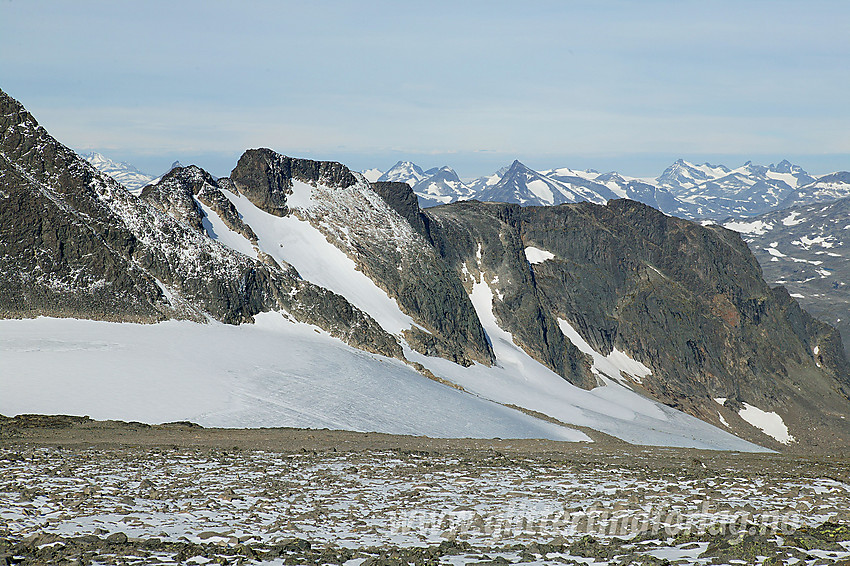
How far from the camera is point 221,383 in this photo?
52.9 m

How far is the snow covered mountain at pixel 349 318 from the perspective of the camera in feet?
176

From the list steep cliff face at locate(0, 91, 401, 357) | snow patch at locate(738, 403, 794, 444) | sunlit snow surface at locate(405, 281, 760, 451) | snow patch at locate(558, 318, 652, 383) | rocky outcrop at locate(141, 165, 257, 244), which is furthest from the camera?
snow patch at locate(558, 318, 652, 383)

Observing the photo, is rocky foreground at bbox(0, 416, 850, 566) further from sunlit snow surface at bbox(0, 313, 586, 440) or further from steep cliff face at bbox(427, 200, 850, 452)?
steep cliff face at bbox(427, 200, 850, 452)

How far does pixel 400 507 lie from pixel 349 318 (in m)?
61.0

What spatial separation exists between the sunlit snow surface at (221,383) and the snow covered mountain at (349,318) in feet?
0.84

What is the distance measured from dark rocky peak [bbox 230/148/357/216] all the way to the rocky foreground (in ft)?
234

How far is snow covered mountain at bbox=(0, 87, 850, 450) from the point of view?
53.7 m

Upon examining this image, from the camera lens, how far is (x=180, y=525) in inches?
604

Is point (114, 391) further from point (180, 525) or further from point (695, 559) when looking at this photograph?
point (695, 559)

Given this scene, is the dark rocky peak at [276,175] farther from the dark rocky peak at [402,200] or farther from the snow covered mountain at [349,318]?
the dark rocky peak at [402,200]

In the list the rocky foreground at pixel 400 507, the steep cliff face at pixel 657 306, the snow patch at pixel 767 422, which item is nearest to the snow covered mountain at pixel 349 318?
the steep cliff face at pixel 657 306

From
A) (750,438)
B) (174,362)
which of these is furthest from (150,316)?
(750,438)

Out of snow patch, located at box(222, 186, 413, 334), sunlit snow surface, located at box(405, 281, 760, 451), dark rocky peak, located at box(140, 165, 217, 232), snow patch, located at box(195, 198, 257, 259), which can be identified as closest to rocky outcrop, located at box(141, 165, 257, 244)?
dark rocky peak, located at box(140, 165, 217, 232)

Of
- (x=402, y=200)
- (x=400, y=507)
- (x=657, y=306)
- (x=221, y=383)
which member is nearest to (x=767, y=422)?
(x=657, y=306)
